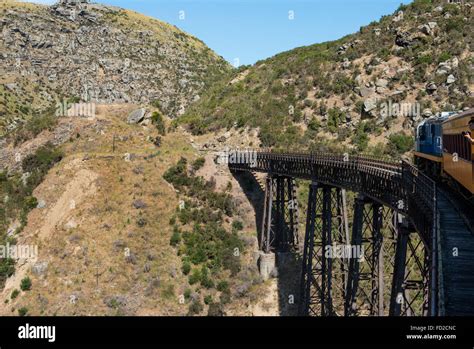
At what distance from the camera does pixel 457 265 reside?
998 cm

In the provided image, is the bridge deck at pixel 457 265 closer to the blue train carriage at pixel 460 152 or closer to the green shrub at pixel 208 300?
the blue train carriage at pixel 460 152

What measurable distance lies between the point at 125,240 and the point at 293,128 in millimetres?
31997

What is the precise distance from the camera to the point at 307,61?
8119cm

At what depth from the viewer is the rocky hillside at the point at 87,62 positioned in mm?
113750

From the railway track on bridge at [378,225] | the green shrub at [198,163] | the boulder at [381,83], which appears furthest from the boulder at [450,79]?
the green shrub at [198,163]

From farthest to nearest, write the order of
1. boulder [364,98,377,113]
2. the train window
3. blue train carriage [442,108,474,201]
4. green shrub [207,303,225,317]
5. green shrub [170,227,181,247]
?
1. boulder [364,98,377,113]
2. green shrub [170,227,181,247]
3. green shrub [207,303,225,317]
4. the train window
5. blue train carriage [442,108,474,201]

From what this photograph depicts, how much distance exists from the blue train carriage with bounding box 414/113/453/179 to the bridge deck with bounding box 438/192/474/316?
393 inches

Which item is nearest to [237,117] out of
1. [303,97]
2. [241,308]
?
[303,97]

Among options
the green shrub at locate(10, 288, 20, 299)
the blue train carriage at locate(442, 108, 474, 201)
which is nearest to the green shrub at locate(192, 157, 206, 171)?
the green shrub at locate(10, 288, 20, 299)

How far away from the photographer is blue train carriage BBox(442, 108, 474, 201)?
14.5 metres

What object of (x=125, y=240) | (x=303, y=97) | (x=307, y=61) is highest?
(x=307, y=61)

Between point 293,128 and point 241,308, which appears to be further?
point 293,128

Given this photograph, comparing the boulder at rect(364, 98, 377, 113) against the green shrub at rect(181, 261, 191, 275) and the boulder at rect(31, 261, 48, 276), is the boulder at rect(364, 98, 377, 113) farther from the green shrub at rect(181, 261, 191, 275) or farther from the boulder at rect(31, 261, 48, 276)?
the boulder at rect(31, 261, 48, 276)
